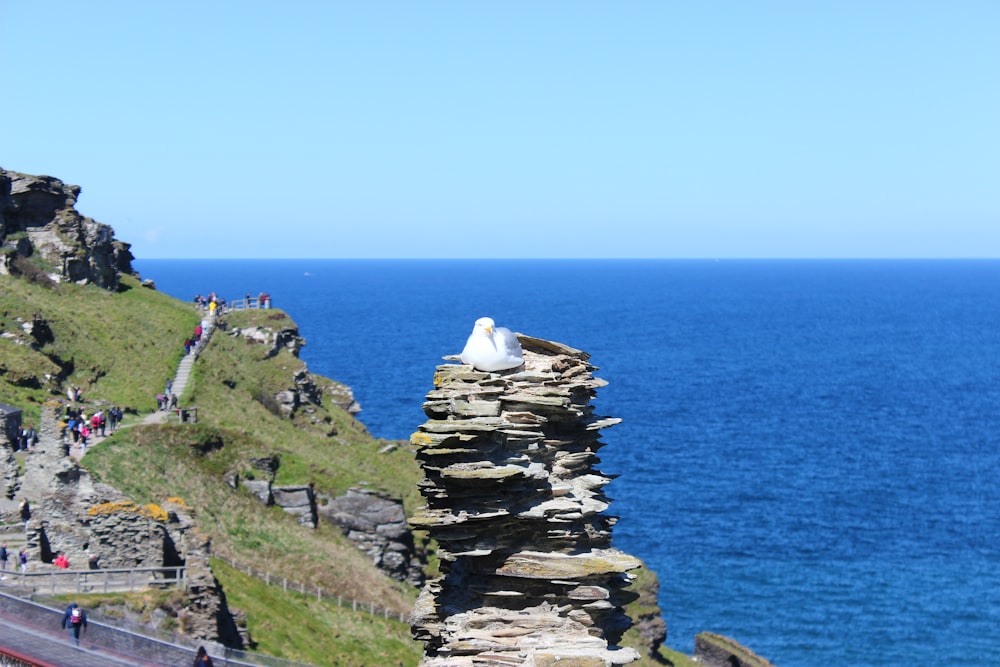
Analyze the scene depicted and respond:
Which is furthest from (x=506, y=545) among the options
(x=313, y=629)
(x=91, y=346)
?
(x=91, y=346)

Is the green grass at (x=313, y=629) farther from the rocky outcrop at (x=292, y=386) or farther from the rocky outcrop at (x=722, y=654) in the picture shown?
the rocky outcrop at (x=292, y=386)

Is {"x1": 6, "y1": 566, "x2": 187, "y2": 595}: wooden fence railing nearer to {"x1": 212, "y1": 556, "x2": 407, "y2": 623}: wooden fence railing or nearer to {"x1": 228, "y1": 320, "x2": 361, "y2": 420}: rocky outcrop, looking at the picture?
{"x1": 212, "y1": 556, "x2": 407, "y2": 623}: wooden fence railing

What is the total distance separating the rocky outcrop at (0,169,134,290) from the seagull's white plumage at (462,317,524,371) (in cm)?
5062

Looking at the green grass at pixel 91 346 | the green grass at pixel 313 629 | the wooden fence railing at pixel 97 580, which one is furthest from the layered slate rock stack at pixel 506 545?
the green grass at pixel 91 346

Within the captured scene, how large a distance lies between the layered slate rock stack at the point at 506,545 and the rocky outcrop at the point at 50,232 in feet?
168

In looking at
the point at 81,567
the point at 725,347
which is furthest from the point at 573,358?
the point at 725,347

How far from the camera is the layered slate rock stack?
65.5ft

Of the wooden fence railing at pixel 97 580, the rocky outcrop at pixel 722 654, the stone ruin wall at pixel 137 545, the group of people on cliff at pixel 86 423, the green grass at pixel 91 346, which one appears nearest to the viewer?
the wooden fence railing at pixel 97 580

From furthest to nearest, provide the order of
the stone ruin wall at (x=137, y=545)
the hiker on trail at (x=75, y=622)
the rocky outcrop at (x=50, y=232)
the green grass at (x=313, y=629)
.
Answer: the rocky outcrop at (x=50, y=232)
the green grass at (x=313, y=629)
the stone ruin wall at (x=137, y=545)
the hiker on trail at (x=75, y=622)

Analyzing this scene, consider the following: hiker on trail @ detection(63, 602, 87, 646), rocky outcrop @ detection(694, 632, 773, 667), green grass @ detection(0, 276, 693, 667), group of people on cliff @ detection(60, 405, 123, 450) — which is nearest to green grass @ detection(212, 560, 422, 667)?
green grass @ detection(0, 276, 693, 667)

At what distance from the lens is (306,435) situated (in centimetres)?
5944

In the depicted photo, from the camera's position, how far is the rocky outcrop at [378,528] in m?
47.7

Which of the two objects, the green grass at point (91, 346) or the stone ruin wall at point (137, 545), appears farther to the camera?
the green grass at point (91, 346)

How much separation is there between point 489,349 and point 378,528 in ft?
92.3
